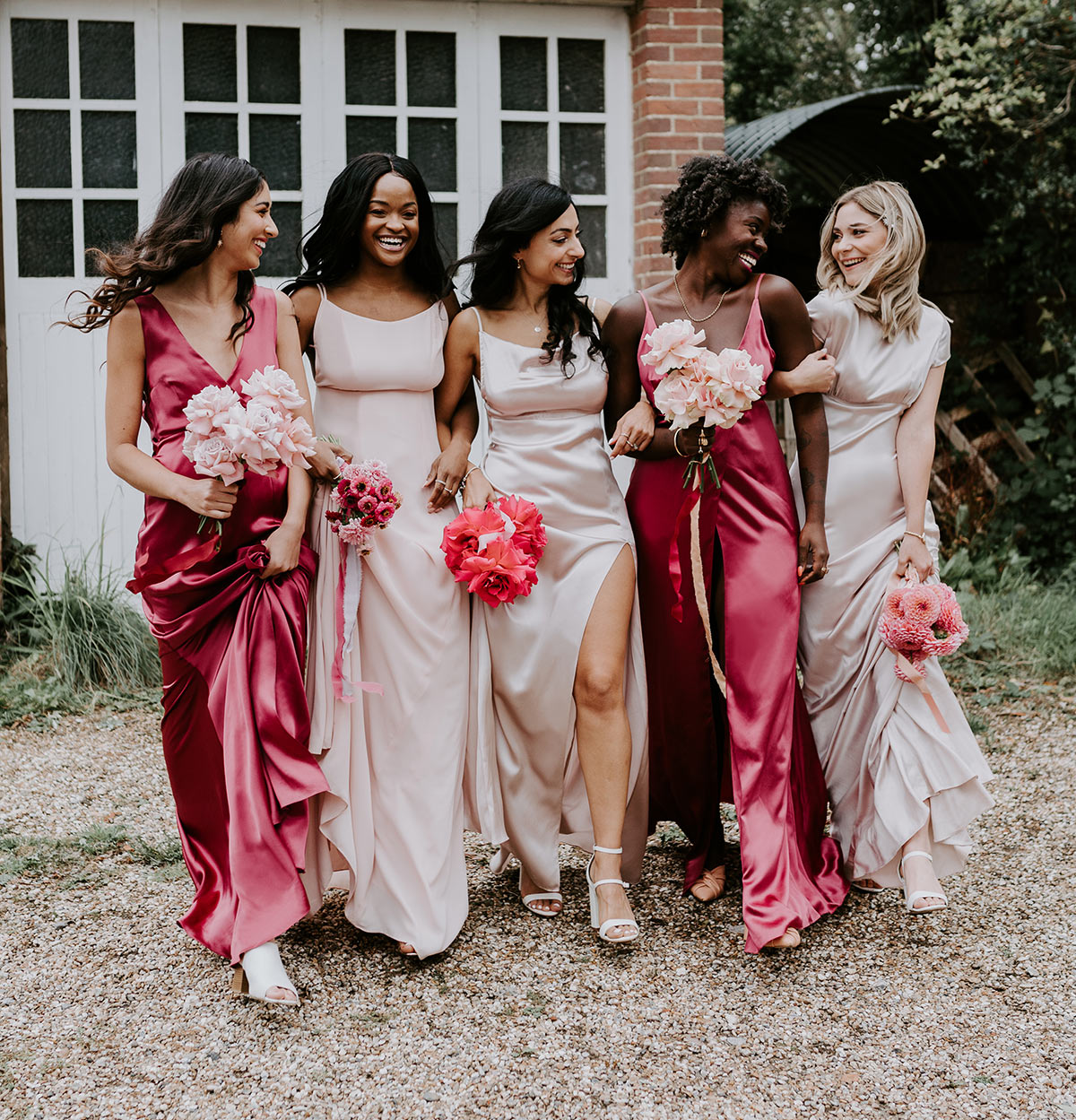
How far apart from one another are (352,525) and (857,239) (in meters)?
1.87

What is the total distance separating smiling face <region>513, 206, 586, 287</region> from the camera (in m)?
3.71

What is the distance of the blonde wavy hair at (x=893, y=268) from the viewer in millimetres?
3781

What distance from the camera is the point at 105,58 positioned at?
6707 millimetres

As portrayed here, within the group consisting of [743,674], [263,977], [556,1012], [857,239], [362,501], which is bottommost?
[556,1012]

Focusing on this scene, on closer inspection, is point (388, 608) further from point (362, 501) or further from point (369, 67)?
point (369, 67)

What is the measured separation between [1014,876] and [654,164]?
14.9 ft

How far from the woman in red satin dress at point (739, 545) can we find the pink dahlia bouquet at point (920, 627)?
0.90 feet

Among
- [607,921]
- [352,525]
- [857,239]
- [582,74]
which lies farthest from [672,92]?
[607,921]

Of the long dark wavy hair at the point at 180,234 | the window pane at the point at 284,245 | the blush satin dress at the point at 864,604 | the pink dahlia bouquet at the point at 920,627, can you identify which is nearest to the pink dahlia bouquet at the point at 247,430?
the long dark wavy hair at the point at 180,234

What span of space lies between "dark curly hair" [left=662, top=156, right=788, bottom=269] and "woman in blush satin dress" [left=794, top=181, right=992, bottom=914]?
31 cm

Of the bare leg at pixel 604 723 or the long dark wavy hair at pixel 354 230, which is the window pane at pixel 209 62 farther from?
the bare leg at pixel 604 723

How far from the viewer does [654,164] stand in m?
6.98

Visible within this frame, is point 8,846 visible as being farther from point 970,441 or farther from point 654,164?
point 970,441

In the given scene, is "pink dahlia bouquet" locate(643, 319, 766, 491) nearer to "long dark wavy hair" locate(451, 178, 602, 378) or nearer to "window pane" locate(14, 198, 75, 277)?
"long dark wavy hair" locate(451, 178, 602, 378)
